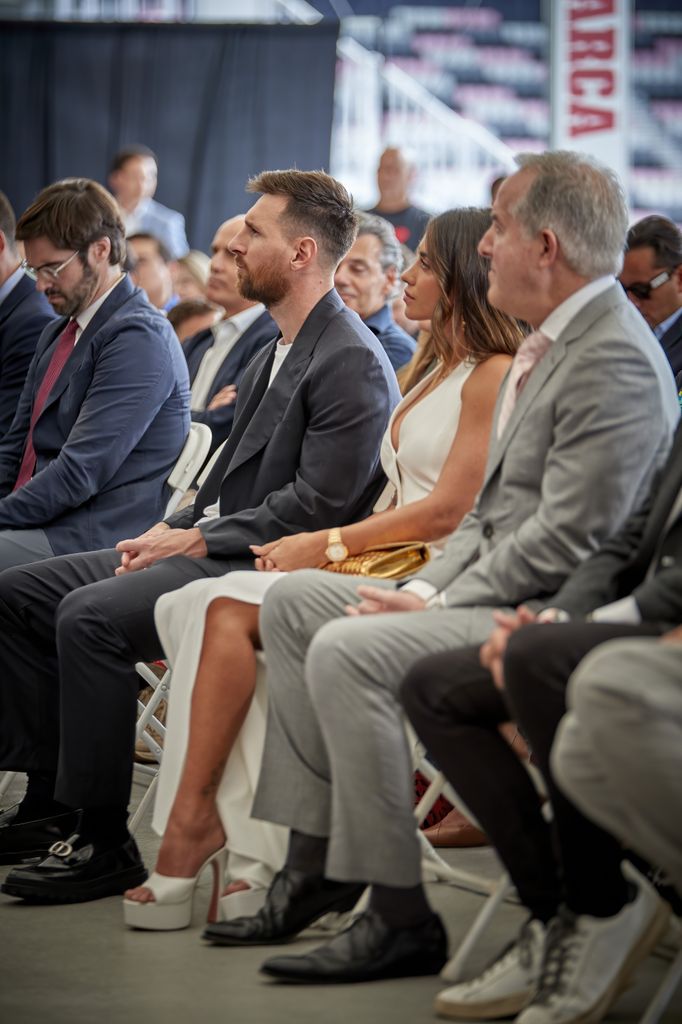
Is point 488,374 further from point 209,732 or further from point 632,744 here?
point 632,744

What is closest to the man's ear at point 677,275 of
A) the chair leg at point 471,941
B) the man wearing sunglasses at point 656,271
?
the man wearing sunglasses at point 656,271

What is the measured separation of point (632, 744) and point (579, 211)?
3.51ft

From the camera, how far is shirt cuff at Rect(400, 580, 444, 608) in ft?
8.58

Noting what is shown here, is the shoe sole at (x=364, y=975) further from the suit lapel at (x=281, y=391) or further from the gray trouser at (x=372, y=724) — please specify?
the suit lapel at (x=281, y=391)

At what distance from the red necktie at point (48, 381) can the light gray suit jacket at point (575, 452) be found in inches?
71.7

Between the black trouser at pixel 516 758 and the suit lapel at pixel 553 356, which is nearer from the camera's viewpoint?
the black trouser at pixel 516 758

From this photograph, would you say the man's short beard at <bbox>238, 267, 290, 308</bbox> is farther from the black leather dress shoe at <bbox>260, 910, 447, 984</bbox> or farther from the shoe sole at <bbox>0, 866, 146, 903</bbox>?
the black leather dress shoe at <bbox>260, 910, 447, 984</bbox>

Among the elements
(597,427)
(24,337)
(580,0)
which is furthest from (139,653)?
(580,0)

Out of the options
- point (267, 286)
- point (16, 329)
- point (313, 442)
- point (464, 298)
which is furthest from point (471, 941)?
point (16, 329)

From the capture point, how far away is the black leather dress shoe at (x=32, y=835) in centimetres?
Answer: 339

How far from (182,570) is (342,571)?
1.47ft

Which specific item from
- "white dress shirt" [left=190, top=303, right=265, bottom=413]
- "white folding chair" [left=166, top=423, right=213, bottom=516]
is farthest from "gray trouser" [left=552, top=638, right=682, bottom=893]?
"white dress shirt" [left=190, top=303, right=265, bottom=413]

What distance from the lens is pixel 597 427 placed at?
237cm

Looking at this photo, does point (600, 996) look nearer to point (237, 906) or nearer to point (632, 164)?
point (237, 906)
